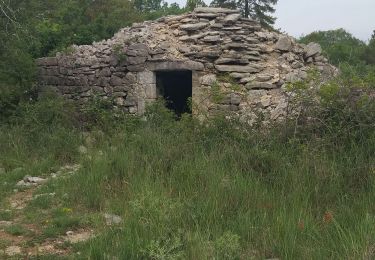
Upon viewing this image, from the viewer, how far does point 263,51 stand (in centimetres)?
937

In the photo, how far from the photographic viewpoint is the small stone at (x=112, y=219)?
4469 millimetres

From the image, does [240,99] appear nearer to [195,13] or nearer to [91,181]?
[195,13]

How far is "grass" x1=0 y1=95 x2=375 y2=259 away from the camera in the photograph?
3.81 m

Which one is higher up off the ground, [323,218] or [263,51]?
[263,51]

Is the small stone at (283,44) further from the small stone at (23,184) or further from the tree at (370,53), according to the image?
the tree at (370,53)

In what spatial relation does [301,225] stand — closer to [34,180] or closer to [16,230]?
[16,230]

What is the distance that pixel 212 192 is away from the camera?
15.9 ft

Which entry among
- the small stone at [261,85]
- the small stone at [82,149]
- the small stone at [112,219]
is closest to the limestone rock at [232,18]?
the small stone at [261,85]

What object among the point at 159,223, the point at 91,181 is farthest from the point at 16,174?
the point at 159,223

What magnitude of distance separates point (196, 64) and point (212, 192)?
464 centimetres

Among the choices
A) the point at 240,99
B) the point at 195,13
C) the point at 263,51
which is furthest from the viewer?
the point at 195,13

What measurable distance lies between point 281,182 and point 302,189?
34 centimetres

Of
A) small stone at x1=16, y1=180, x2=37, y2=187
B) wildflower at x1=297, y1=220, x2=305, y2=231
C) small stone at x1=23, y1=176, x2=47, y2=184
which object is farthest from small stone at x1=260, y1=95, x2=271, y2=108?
wildflower at x1=297, y1=220, x2=305, y2=231

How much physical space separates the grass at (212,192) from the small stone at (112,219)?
74mm
